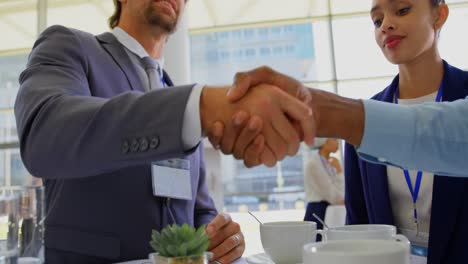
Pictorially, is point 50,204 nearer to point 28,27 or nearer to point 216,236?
point 216,236

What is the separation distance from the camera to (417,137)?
109 centimetres

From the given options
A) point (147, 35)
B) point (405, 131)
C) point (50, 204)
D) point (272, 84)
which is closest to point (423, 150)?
point (405, 131)

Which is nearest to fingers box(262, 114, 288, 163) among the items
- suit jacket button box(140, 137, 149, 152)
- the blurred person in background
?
suit jacket button box(140, 137, 149, 152)

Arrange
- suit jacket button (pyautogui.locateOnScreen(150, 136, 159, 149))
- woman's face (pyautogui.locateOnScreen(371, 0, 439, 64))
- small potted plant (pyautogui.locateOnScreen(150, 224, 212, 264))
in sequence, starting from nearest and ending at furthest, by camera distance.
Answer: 1. small potted plant (pyautogui.locateOnScreen(150, 224, 212, 264))
2. suit jacket button (pyautogui.locateOnScreen(150, 136, 159, 149))
3. woman's face (pyautogui.locateOnScreen(371, 0, 439, 64))

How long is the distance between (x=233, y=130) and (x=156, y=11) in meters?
1.02

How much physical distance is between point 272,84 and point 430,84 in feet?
2.57

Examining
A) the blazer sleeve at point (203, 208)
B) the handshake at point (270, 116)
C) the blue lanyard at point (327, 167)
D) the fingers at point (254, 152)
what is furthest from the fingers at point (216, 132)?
the blue lanyard at point (327, 167)

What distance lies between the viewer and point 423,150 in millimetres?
1107

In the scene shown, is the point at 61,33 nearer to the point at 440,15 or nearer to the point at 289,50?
the point at 440,15

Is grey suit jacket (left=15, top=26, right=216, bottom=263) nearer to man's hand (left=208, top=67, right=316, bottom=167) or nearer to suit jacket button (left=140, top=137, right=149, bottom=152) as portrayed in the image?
suit jacket button (left=140, top=137, right=149, bottom=152)

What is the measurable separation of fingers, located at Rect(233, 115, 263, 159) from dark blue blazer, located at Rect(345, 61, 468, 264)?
62cm

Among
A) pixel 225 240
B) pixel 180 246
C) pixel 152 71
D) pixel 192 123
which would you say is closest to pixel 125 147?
pixel 192 123

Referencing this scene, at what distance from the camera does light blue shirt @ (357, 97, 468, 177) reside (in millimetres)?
1089

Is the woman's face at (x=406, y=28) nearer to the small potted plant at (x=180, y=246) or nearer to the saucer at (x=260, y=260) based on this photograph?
the saucer at (x=260, y=260)
